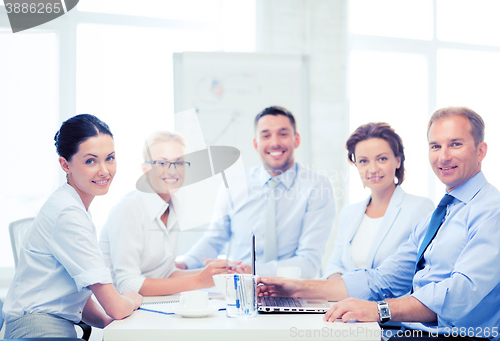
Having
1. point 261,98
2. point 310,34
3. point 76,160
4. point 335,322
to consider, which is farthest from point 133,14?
point 335,322

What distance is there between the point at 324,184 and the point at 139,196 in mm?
1187

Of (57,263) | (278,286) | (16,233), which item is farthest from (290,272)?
(16,233)

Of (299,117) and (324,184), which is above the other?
(299,117)

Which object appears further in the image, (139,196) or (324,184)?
(324,184)

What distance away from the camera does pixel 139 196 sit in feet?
6.38

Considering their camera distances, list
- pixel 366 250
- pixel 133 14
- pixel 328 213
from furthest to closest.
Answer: pixel 133 14, pixel 328 213, pixel 366 250

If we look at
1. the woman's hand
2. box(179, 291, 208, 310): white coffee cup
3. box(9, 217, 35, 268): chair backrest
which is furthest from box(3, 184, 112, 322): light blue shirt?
box(9, 217, 35, 268): chair backrest

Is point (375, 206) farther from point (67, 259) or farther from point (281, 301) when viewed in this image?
point (67, 259)

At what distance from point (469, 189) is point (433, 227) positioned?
18cm

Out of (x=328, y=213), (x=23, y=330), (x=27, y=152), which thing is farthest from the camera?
(x=27, y=152)

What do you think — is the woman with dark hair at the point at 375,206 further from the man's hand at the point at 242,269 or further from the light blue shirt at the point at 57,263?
the light blue shirt at the point at 57,263

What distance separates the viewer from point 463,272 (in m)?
1.37

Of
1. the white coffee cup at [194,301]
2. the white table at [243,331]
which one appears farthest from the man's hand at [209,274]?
the white table at [243,331]

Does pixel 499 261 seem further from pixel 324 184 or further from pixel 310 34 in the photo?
pixel 310 34
